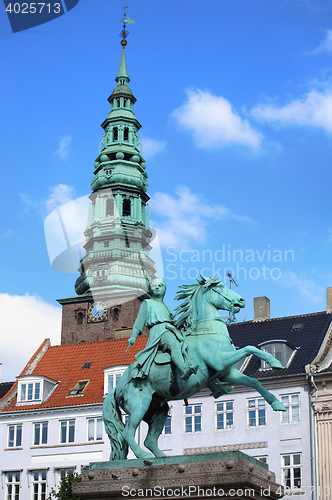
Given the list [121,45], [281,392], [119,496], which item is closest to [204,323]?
[119,496]

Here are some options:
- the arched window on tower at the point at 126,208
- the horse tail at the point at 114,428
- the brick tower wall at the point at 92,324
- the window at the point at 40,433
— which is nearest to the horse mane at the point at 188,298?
the horse tail at the point at 114,428

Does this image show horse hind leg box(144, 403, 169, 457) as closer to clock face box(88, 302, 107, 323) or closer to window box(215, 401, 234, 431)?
window box(215, 401, 234, 431)

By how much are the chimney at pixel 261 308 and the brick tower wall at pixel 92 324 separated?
29031mm

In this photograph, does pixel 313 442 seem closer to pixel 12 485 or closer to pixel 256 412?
pixel 256 412

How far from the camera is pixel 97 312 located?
3204 inches

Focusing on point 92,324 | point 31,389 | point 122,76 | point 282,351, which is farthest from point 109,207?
point 282,351

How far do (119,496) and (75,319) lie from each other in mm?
68580

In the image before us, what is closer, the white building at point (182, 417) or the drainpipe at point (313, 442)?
the drainpipe at point (313, 442)

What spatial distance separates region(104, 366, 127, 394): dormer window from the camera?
47125 millimetres

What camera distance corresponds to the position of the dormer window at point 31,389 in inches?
1918

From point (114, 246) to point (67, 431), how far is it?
120 ft

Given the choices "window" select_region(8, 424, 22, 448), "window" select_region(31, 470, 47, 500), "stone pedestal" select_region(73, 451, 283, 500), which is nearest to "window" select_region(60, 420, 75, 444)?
"window" select_region(31, 470, 47, 500)

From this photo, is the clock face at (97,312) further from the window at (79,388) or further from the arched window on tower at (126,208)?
the window at (79,388)

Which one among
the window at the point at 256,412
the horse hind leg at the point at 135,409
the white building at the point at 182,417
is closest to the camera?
the horse hind leg at the point at 135,409
